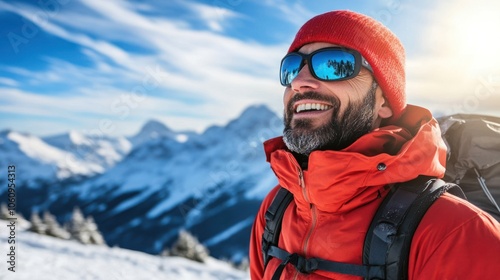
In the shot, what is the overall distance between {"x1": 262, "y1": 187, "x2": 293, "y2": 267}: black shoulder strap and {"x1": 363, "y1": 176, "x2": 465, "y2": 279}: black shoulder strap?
2.46 ft

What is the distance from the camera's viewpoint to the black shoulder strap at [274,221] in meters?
2.51

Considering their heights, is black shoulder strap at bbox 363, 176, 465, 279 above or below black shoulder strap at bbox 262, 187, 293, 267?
below

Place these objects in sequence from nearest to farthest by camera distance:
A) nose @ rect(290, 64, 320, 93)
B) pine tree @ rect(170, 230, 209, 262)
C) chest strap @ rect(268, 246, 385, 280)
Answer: chest strap @ rect(268, 246, 385, 280) → nose @ rect(290, 64, 320, 93) → pine tree @ rect(170, 230, 209, 262)

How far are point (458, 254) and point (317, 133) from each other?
0.99m

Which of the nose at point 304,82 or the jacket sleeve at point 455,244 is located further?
the nose at point 304,82

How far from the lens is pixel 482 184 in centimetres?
238

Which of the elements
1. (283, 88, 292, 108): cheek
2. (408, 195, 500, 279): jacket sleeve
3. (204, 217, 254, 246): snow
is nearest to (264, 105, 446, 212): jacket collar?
(408, 195, 500, 279): jacket sleeve

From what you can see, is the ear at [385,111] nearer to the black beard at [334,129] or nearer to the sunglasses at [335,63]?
the black beard at [334,129]

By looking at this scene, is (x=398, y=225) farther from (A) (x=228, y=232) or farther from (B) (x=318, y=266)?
(A) (x=228, y=232)

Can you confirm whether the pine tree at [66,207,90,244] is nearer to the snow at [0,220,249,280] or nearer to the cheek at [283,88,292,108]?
the snow at [0,220,249,280]

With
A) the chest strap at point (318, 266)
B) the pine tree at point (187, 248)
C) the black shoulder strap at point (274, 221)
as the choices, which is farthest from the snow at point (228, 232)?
the chest strap at point (318, 266)

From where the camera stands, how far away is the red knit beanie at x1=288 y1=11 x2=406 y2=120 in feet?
7.78

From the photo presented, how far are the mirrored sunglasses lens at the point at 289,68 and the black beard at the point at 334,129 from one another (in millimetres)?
241

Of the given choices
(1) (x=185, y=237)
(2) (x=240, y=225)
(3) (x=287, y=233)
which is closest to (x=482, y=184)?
(3) (x=287, y=233)
